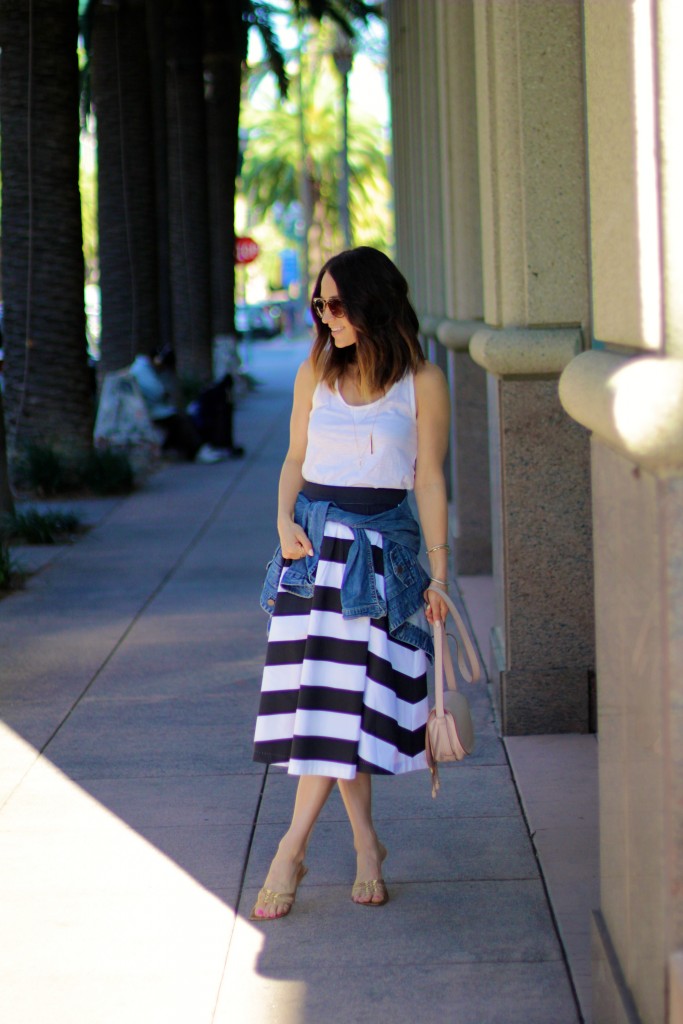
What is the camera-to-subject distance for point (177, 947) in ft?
13.2

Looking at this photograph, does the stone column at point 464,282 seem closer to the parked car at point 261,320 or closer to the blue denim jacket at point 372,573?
the blue denim jacket at point 372,573

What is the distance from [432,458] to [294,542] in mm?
471

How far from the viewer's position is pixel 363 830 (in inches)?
169

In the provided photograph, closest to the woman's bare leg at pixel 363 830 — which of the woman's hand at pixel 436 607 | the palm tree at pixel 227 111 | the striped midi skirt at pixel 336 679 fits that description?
the striped midi skirt at pixel 336 679

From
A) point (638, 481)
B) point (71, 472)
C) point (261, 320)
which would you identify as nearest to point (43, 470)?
point (71, 472)

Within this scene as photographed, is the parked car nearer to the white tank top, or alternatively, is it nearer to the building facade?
the building facade

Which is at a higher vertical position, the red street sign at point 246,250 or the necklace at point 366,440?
the red street sign at point 246,250

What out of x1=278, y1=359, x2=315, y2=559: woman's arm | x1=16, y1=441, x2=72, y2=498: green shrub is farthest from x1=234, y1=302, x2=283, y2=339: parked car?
x1=278, y1=359, x2=315, y2=559: woman's arm

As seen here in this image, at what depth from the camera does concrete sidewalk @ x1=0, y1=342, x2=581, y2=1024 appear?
3713 millimetres

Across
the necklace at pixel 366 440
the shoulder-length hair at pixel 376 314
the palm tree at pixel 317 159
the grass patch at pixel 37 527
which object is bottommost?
the grass patch at pixel 37 527

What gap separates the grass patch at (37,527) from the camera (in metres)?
11.0

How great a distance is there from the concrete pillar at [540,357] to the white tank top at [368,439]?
62.9 inches

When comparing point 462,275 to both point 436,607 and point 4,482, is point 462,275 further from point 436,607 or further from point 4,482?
point 436,607

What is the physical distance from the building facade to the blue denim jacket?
20.7 inches
